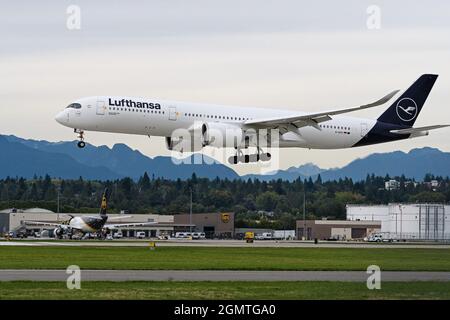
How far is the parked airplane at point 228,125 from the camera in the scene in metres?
79.8

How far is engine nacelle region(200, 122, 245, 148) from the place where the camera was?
81438 mm

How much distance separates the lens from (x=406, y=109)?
331ft

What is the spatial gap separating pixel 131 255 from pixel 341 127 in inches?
1178

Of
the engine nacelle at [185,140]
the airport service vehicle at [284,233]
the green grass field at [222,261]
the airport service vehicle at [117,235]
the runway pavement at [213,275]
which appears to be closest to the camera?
the runway pavement at [213,275]

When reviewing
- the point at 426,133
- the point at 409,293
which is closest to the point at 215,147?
the point at 426,133

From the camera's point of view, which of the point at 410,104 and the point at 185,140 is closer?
the point at 185,140

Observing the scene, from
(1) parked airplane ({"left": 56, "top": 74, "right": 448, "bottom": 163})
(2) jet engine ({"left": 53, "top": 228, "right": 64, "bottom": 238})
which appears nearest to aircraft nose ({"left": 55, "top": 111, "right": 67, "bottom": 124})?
(1) parked airplane ({"left": 56, "top": 74, "right": 448, "bottom": 163})

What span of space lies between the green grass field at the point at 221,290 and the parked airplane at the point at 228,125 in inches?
1318

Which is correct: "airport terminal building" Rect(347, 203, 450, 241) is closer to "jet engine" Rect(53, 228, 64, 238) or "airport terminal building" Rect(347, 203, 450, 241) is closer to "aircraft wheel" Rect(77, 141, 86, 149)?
"jet engine" Rect(53, 228, 64, 238)

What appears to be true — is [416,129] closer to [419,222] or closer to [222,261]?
[222,261]

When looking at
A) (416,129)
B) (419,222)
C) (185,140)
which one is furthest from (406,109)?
(419,222)

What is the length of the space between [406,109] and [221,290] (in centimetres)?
6434

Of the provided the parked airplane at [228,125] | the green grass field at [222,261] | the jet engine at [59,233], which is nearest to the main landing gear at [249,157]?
the parked airplane at [228,125]

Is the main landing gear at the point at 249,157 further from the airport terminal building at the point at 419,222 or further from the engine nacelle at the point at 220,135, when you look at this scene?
the airport terminal building at the point at 419,222
